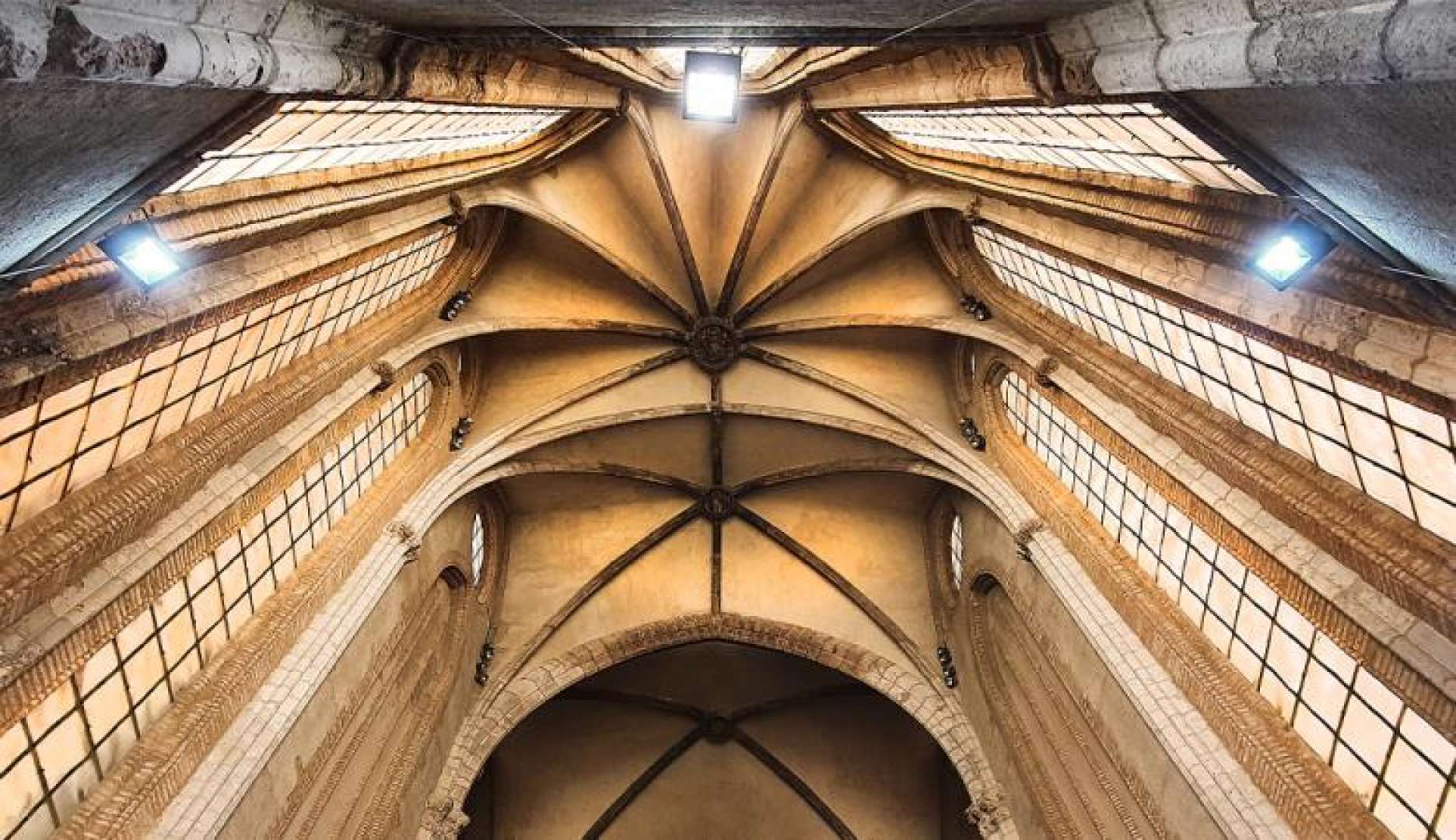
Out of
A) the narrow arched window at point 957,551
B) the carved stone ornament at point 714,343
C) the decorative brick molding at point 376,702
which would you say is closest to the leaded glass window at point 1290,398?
the narrow arched window at point 957,551

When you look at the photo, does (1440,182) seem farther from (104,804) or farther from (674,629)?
(674,629)

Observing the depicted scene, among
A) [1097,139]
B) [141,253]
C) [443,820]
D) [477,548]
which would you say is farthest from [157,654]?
[1097,139]

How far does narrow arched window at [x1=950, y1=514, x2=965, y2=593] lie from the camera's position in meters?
16.0

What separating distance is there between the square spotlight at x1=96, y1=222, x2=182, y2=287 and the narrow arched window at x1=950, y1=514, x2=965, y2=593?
12.1 metres

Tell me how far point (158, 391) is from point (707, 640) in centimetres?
1108

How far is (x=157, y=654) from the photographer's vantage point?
8.48m

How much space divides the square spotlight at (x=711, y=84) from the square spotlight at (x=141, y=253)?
14.2ft

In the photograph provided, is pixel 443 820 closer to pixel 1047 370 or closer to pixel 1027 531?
pixel 1027 531

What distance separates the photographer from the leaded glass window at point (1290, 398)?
6.77 m

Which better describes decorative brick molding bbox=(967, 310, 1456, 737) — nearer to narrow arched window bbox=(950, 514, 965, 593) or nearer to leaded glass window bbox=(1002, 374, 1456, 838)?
leaded glass window bbox=(1002, 374, 1456, 838)

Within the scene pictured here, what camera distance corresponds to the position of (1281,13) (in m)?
4.27

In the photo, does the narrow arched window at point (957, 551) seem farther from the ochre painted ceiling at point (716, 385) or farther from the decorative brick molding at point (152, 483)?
the decorative brick molding at point (152, 483)

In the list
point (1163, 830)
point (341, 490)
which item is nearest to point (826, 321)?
point (341, 490)

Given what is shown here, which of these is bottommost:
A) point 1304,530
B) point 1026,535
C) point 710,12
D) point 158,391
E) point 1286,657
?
point 1286,657
